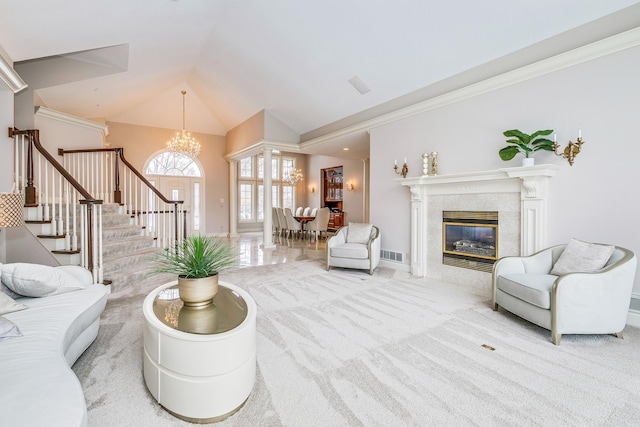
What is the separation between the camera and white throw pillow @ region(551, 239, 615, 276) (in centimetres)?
267

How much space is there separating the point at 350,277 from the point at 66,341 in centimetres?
356

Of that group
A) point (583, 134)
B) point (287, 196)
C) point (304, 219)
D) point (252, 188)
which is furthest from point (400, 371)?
point (287, 196)

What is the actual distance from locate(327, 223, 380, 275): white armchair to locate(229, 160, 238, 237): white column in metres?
5.70

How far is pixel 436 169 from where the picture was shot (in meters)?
4.48

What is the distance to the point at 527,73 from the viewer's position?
3.46 meters

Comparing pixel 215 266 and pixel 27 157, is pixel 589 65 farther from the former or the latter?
pixel 27 157

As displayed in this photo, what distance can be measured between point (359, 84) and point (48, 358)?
17.0ft

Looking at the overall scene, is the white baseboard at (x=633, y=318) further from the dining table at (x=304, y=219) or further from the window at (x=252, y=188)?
the window at (x=252, y=188)

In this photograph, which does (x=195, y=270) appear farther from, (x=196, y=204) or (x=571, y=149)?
(x=196, y=204)

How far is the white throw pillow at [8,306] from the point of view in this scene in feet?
6.18

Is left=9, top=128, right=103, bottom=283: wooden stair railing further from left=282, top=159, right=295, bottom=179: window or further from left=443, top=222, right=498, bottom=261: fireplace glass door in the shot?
left=282, top=159, right=295, bottom=179: window

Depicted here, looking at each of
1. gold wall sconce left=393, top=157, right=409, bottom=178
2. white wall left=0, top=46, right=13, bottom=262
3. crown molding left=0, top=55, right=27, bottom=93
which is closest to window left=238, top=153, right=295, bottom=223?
gold wall sconce left=393, top=157, right=409, bottom=178

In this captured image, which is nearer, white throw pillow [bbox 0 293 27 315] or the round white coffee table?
the round white coffee table

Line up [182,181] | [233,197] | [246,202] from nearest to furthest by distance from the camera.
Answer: [182,181]
[233,197]
[246,202]
